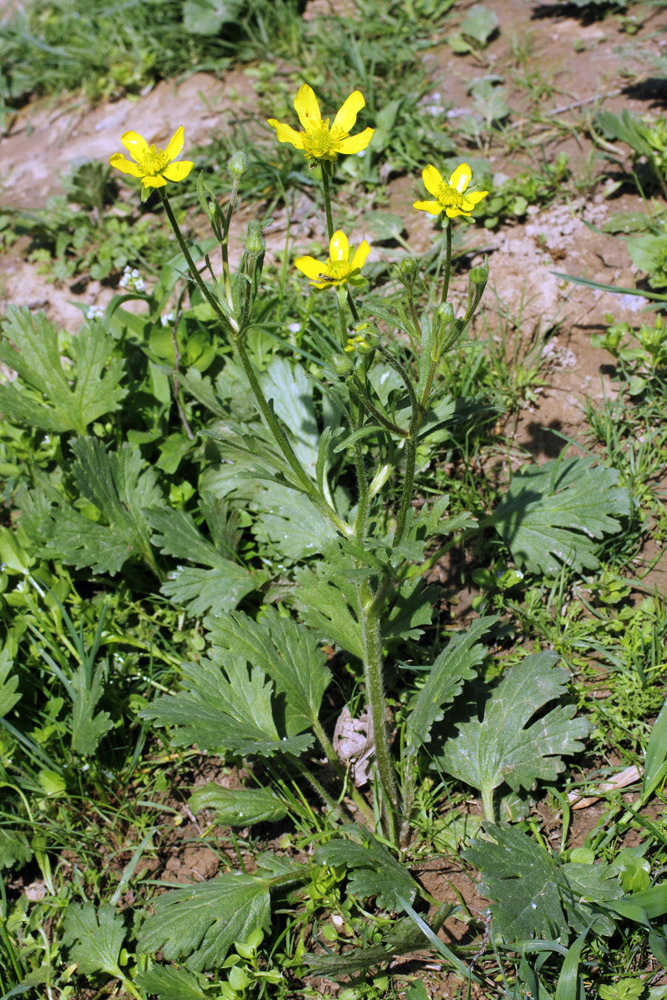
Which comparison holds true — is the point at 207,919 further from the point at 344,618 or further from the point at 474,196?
the point at 474,196

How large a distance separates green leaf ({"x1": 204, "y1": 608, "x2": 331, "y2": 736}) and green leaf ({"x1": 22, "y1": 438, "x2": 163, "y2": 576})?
22.7 inches

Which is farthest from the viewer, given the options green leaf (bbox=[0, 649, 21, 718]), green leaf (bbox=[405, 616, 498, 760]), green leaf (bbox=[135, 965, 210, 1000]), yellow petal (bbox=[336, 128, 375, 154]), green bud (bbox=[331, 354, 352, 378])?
green leaf (bbox=[0, 649, 21, 718])

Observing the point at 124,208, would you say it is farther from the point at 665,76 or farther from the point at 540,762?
the point at 540,762

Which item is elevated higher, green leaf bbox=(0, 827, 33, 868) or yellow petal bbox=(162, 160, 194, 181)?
yellow petal bbox=(162, 160, 194, 181)

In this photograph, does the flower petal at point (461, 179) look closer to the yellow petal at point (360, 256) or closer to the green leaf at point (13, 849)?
the yellow petal at point (360, 256)

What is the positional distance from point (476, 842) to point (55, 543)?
174cm

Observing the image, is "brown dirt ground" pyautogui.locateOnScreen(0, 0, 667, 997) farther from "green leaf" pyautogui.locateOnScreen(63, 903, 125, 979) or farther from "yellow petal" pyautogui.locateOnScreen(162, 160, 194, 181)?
"yellow petal" pyautogui.locateOnScreen(162, 160, 194, 181)

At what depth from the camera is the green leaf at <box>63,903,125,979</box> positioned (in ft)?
7.36

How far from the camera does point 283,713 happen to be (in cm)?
248

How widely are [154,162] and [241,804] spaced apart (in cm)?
176

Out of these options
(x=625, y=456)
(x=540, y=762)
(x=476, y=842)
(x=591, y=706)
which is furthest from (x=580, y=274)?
(x=476, y=842)

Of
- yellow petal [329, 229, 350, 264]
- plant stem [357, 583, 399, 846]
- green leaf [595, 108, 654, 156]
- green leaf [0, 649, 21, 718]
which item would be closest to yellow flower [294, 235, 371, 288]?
yellow petal [329, 229, 350, 264]

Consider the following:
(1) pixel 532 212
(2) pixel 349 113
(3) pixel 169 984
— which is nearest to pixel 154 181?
(2) pixel 349 113

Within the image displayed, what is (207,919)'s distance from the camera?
2.16 m
